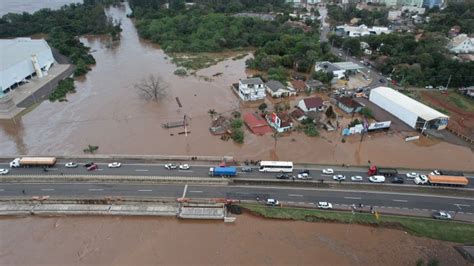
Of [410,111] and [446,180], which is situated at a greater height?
[410,111]

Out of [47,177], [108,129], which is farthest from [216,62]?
[47,177]

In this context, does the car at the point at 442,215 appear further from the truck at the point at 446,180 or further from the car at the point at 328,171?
the car at the point at 328,171

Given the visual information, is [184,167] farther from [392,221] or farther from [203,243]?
[392,221]

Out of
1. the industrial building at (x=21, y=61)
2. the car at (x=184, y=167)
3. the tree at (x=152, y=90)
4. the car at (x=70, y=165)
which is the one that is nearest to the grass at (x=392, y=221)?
the car at (x=184, y=167)

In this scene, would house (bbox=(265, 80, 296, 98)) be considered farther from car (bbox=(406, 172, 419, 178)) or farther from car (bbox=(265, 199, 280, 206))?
car (bbox=(265, 199, 280, 206))

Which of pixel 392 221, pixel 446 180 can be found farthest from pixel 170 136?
pixel 446 180

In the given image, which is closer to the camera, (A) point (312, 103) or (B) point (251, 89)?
(A) point (312, 103)
